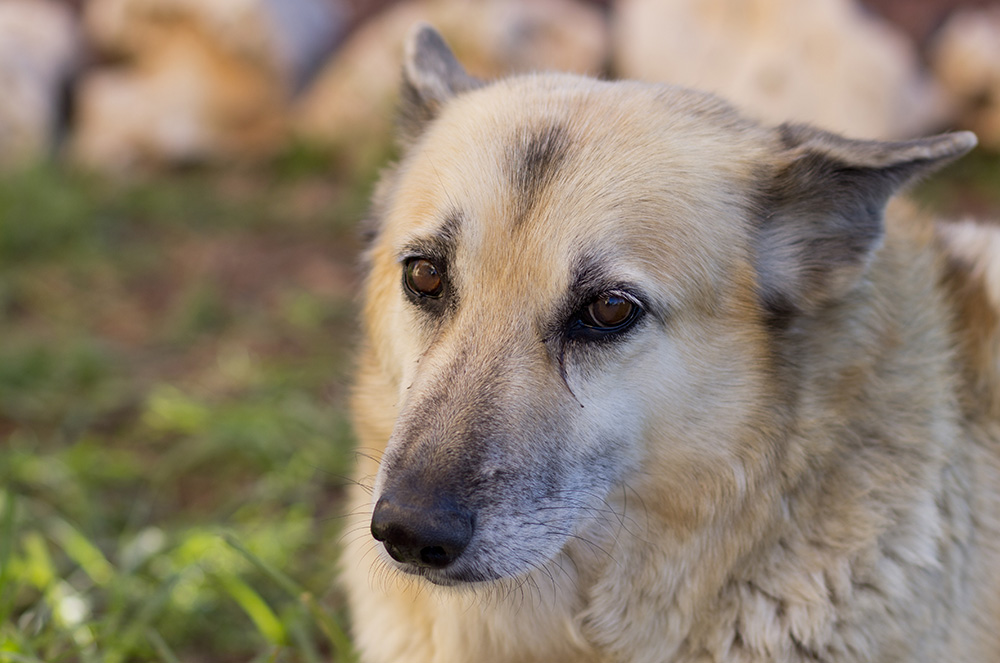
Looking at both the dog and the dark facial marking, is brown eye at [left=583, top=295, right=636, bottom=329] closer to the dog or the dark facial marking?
the dog

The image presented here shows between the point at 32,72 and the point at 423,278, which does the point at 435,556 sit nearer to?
the point at 423,278

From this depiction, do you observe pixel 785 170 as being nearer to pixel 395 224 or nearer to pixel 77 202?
pixel 395 224

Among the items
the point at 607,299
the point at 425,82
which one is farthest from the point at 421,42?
the point at 607,299

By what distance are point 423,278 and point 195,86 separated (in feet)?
23.3

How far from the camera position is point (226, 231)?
733 centimetres

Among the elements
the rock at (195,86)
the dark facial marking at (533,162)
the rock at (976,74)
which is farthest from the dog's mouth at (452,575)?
the rock at (976,74)

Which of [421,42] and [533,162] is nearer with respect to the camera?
[533,162]

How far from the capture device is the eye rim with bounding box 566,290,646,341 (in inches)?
88.7

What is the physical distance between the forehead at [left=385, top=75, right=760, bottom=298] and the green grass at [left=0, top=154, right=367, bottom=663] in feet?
3.70

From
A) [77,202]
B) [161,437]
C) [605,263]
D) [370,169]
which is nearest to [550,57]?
[370,169]

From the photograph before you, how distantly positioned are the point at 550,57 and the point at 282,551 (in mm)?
5466

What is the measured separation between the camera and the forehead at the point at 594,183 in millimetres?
2260

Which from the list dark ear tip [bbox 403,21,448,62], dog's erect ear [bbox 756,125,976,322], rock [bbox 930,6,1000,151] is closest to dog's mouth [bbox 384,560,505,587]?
dog's erect ear [bbox 756,125,976,322]

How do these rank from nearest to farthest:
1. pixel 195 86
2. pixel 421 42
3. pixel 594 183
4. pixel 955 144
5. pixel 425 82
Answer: pixel 955 144 < pixel 594 183 < pixel 425 82 < pixel 421 42 < pixel 195 86
